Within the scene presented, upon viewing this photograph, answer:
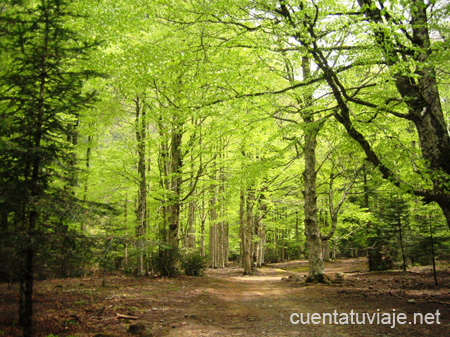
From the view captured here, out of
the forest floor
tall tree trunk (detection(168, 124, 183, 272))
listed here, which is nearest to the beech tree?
the forest floor

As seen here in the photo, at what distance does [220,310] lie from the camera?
739 centimetres

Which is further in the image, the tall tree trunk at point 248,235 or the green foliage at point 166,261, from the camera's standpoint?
the tall tree trunk at point 248,235

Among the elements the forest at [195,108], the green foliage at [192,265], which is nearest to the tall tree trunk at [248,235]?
the forest at [195,108]

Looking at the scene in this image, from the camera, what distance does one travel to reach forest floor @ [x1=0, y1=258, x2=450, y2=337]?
16.4 ft

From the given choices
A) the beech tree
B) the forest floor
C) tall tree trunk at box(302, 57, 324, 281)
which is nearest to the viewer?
the beech tree

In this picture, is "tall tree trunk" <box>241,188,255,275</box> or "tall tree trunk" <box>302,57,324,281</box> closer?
"tall tree trunk" <box>302,57,324,281</box>

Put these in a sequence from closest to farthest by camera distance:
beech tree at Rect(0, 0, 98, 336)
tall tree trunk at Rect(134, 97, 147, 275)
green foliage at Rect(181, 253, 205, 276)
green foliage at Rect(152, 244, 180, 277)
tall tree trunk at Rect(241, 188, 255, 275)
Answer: beech tree at Rect(0, 0, 98, 336), tall tree trunk at Rect(134, 97, 147, 275), green foliage at Rect(152, 244, 180, 277), green foliage at Rect(181, 253, 205, 276), tall tree trunk at Rect(241, 188, 255, 275)

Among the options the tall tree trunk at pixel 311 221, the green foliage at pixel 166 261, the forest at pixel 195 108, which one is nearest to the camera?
the forest at pixel 195 108

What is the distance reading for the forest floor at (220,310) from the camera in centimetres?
499

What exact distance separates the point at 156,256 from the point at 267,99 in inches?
339

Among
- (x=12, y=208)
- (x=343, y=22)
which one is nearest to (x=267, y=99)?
(x=343, y=22)

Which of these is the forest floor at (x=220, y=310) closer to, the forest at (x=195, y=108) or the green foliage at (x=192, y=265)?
the forest at (x=195, y=108)

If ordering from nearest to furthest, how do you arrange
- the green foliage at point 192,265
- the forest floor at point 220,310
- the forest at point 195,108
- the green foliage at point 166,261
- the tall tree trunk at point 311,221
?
the forest at point 195,108 < the forest floor at point 220,310 < the tall tree trunk at point 311,221 < the green foliage at point 166,261 < the green foliage at point 192,265

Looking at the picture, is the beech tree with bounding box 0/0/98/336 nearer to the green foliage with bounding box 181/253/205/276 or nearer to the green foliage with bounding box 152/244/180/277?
the green foliage with bounding box 152/244/180/277
